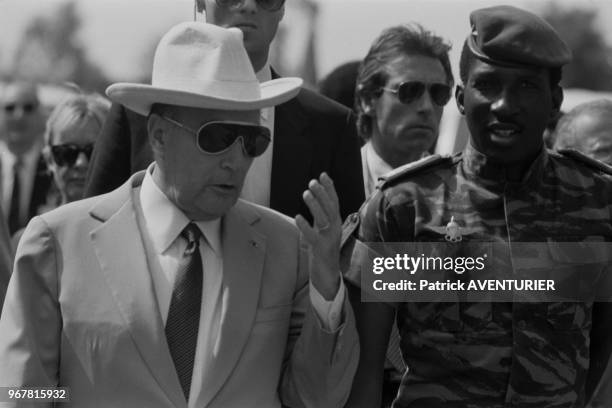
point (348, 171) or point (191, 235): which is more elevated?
point (348, 171)

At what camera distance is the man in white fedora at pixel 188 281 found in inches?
160

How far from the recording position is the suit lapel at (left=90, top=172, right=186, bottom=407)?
410 centimetres

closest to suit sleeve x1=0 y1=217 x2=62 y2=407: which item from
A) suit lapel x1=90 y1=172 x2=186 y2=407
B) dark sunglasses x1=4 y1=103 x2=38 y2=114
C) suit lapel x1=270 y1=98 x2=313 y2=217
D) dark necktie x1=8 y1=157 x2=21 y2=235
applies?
suit lapel x1=90 y1=172 x2=186 y2=407

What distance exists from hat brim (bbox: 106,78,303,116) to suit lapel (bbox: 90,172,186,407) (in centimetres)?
37

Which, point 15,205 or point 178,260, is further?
point 15,205

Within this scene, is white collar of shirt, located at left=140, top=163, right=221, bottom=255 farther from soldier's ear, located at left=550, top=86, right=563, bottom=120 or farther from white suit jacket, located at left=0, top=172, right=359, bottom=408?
soldier's ear, located at left=550, top=86, right=563, bottom=120

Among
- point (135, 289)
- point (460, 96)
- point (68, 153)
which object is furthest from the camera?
point (68, 153)

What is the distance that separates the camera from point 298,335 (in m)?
4.31

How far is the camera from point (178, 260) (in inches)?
167

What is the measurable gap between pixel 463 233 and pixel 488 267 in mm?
131

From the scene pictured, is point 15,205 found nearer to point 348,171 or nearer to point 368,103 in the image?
point 368,103

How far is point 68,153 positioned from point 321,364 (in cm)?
305

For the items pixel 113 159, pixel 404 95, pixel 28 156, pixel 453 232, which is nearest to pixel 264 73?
pixel 113 159

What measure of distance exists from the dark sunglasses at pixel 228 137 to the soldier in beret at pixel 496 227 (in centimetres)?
39
